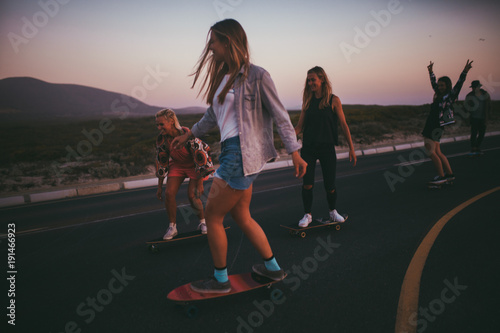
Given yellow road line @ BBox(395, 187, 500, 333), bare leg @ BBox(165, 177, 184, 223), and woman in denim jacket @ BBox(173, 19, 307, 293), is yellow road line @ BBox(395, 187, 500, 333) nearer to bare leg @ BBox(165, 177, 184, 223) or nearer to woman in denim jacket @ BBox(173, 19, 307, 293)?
woman in denim jacket @ BBox(173, 19, 307, 293)

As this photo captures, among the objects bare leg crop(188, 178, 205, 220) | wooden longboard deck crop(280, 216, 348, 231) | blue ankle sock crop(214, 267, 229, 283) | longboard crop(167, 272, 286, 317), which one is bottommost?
wooden longboard deck crop(280, 216, 348, 231)

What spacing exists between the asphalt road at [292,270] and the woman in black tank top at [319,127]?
767 millimetres

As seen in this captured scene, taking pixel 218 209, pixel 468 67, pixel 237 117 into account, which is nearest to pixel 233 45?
pixel 237 117

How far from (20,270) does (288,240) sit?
3.40 meters

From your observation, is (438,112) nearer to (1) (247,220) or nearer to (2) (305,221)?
(2) (305,221)

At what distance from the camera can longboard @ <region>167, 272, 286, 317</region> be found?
265 centimetres

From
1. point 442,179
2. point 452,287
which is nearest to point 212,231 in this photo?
point 452,287

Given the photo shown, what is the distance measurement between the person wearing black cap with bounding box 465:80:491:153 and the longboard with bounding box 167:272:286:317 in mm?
10636

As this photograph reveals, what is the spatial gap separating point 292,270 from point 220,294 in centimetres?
105

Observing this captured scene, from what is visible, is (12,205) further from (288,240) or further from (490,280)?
(490,280)

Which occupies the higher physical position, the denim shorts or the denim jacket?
the denim jacket

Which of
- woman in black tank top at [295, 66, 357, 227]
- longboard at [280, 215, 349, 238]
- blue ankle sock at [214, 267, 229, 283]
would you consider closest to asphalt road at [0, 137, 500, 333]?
longboard at [280, 215, 349, 238]

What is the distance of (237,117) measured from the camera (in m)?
2.46

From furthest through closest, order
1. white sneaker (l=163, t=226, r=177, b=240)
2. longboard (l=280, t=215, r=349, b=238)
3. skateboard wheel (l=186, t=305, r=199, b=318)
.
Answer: longboard (l=280, t=215, r=349, b=238) < white sneaker (l=163, t=226, r=177, b=240) < skateboard wheel (l=186, t=305, r=199, b=318)
